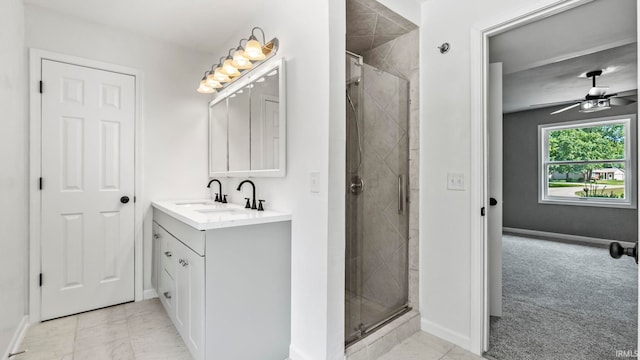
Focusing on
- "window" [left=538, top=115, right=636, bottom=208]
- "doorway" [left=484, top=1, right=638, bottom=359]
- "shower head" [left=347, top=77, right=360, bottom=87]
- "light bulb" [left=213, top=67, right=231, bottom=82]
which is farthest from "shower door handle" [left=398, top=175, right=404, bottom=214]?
"window" [left=538, top=115, right=636, bottom=208]

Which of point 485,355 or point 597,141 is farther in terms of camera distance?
point 597,141

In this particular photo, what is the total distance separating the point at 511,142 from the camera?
5996mm

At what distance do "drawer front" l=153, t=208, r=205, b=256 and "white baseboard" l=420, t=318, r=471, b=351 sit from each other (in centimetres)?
160

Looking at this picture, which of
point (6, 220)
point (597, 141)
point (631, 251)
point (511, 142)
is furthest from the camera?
point (511, 142)

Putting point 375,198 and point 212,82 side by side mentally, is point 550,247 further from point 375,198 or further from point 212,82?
point 212,82

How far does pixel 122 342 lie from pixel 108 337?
0.16 m

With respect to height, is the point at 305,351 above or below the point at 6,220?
below

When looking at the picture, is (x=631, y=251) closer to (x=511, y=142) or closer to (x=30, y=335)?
(x=30, y=335)

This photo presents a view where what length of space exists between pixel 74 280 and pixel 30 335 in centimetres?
Result: 42

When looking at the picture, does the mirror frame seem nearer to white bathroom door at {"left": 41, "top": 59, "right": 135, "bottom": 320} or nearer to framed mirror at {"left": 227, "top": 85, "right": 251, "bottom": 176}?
framed mirror at {"left": 227, "top": 85, "right": 251, "bottom": 176}

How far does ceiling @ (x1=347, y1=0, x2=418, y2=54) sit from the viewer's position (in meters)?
1.91

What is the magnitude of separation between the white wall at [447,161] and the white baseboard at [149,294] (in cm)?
229

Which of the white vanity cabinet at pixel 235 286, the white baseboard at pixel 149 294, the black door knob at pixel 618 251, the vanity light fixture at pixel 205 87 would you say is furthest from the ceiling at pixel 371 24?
the white baseboard at pixel 149 294

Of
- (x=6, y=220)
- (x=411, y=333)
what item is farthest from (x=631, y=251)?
(x=6, y=220)
